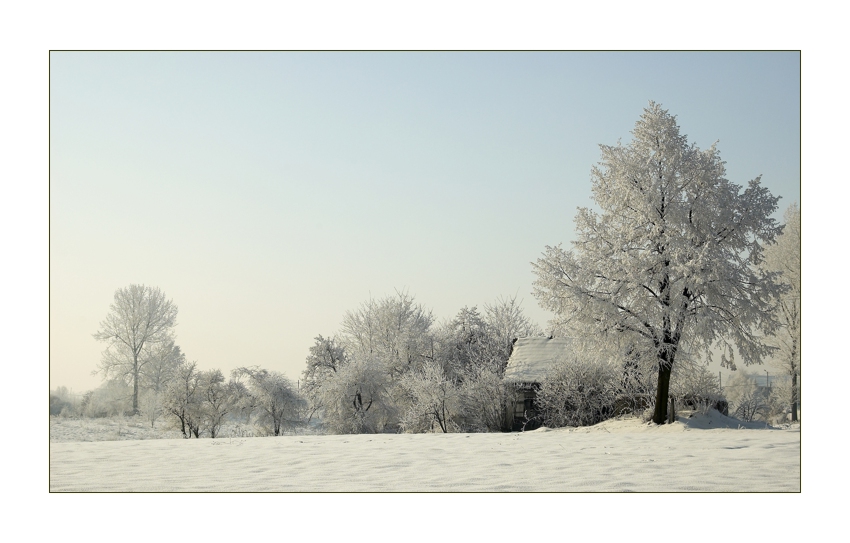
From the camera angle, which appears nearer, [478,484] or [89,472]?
[478,484]

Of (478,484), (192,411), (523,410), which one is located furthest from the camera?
(192,411)

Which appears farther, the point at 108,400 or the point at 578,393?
the point at 108,400

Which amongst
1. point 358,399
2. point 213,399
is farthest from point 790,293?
point 213,399

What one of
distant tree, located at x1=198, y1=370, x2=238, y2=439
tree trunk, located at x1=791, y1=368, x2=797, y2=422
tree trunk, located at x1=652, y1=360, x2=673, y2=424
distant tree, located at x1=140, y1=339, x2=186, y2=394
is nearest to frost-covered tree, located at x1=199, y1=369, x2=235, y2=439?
distant tree, located at x1=198, y1=370, x2=238, y2=439

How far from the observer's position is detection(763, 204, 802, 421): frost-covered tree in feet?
85.9

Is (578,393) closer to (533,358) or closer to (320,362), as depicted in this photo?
(533,358)

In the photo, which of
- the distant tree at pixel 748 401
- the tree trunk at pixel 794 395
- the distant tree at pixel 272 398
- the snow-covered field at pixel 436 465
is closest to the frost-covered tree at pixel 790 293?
the tree trunk at pixel 794 395

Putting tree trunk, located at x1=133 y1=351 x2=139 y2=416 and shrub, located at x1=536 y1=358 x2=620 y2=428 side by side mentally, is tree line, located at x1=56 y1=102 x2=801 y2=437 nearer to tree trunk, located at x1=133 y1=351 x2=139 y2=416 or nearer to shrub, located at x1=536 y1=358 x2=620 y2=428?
shrub, located at x1=536 y1=358 x2=620 y2=428

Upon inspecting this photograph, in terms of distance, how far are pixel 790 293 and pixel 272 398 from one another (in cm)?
2204

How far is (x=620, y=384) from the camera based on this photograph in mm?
21297

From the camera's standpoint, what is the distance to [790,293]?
2608cm

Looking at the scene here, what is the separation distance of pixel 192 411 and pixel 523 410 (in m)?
14.2

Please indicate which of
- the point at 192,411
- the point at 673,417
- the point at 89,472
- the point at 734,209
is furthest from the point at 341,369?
the point at 89,472
